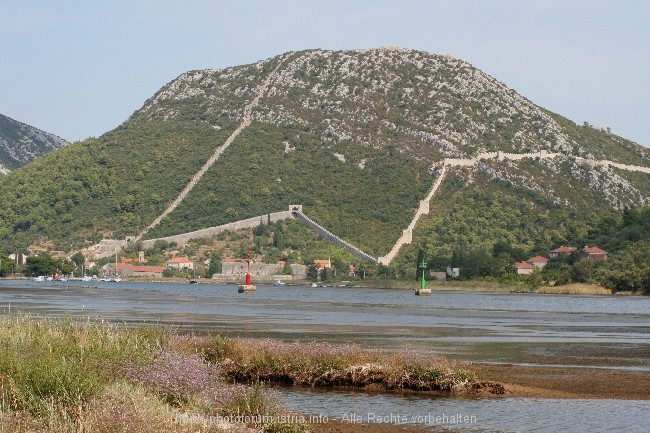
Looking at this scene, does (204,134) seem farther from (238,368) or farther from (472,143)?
(238,368)

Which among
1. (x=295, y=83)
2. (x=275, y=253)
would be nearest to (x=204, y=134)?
(x=295, y=83)

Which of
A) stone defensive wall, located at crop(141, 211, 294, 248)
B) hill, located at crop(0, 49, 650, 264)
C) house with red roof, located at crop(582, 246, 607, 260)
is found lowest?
house with red roof, located at crop(582, 246, 607, 260)

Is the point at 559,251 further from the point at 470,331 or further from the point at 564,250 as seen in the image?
the point at 470,331

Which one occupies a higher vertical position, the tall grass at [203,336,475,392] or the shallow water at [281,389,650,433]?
the tall grass at [203,336,475,392]

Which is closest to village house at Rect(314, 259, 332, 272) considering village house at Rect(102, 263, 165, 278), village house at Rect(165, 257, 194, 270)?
village house at Rect(165, 257, 194, 270)

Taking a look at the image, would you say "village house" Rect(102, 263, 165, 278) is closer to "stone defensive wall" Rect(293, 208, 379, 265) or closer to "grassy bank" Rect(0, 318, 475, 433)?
"stone defensive wall" Rect(293, 208, 379, 265)

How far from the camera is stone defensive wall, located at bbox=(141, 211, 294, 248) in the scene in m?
157

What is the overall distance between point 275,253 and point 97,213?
29.6 metres

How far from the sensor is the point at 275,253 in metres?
156

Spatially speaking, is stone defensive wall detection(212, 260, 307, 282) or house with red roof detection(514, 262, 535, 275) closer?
house with red roof detection(514, 262, 535, 275)

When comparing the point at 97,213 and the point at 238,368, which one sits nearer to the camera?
the point at 238,368

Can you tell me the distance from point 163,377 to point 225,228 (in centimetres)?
13884

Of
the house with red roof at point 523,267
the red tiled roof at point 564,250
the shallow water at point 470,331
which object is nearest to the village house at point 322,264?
the house with red roof at point 523,267

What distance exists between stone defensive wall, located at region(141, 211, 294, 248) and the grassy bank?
127 meters
